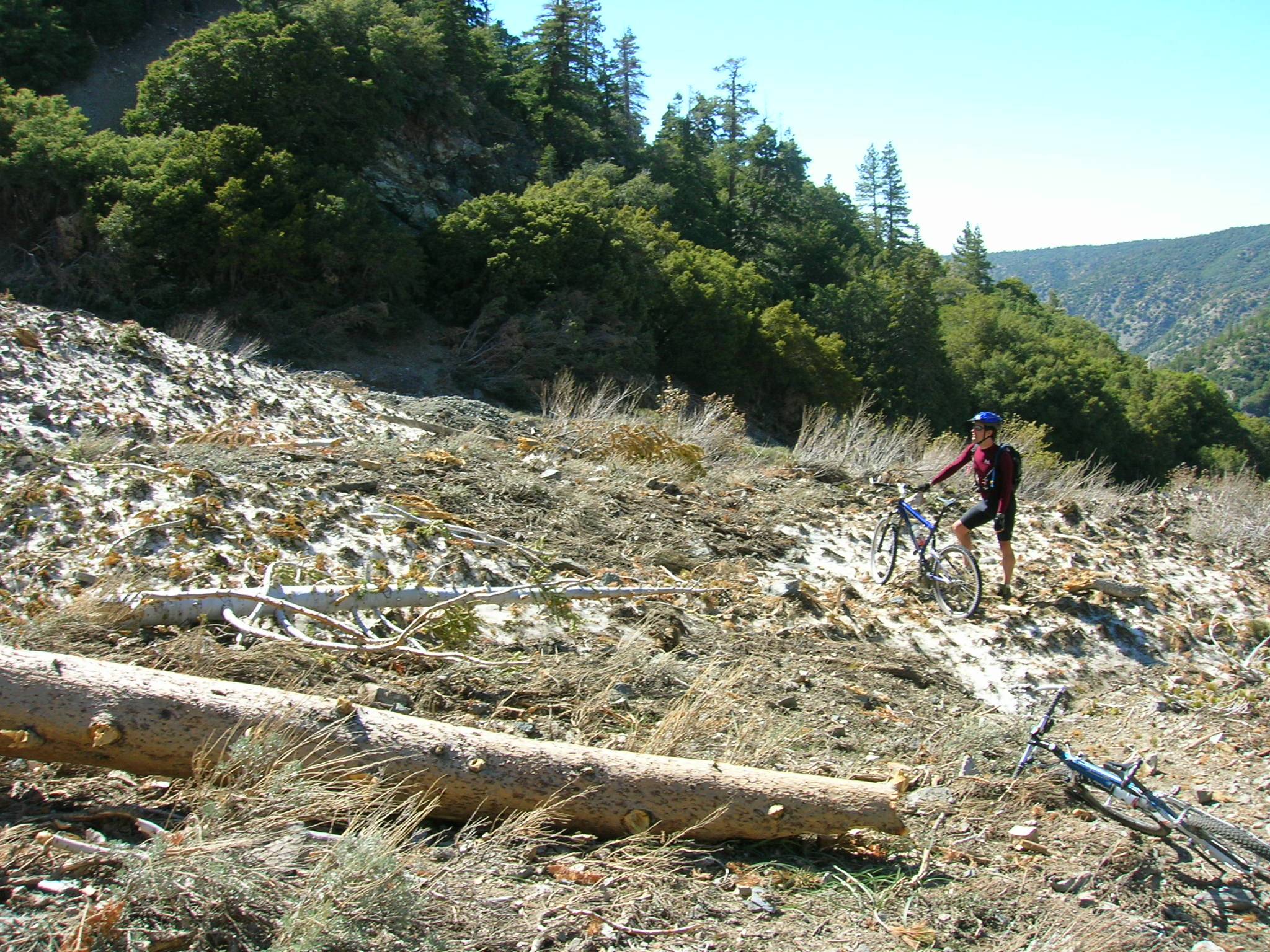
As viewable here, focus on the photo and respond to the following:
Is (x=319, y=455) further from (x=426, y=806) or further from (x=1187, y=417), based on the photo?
(x=1187, y=417)

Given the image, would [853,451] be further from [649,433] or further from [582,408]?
[582,408]

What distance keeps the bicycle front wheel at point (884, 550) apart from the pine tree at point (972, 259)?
58.2 metres

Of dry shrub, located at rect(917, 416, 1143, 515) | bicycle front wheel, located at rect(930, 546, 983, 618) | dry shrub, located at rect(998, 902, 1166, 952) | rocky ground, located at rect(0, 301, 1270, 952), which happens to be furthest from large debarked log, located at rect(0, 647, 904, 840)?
dry shrub, located at rect(917, 416, 1143, 515)

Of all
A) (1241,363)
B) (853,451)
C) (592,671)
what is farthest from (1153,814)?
(1241,363)

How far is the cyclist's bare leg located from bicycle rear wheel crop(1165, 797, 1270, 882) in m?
3.35

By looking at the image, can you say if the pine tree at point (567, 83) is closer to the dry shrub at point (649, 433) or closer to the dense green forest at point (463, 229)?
the dense green forest at point (463, 229)

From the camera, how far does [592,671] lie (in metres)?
5.06

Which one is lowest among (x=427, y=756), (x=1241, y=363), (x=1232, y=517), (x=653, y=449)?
(x=427, y=756)

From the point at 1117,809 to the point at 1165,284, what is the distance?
7023 inches

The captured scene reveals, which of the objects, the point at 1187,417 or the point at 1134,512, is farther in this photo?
the point at 1187,417

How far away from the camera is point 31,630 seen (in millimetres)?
4059

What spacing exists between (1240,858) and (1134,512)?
296 inches

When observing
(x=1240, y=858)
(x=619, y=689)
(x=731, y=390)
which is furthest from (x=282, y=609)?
(x=731, y=390)

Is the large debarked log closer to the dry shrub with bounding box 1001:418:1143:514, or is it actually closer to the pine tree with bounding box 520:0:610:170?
the dry shrub with bounding box 1001:418:1143:514
